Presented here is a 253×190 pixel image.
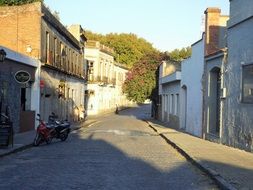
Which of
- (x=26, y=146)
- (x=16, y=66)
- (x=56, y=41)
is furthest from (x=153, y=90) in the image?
(x=26, y=146)

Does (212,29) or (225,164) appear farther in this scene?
(212,29)

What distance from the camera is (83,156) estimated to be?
51.7ft

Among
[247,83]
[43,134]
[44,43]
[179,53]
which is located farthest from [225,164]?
[179,53]

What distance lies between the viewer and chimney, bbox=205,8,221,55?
23547 mm

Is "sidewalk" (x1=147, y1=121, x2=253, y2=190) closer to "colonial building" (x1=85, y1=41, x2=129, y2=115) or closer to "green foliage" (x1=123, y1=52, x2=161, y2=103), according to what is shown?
"green foliage" (x1=123, y1=52, x2=161, y2=103)

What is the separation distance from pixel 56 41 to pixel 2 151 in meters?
21.0

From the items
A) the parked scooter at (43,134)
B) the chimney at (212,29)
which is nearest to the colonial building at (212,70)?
the chimney at (212,29)

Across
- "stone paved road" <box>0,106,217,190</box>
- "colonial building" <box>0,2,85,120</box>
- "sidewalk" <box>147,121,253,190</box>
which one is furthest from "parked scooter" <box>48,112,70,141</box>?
"colonial building" <box>0,2,85,120</box>

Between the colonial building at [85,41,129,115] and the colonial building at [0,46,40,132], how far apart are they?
36.8 metres

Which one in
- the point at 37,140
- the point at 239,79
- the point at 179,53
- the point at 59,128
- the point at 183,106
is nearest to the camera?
the point at 239,79

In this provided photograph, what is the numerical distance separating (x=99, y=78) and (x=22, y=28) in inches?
1491

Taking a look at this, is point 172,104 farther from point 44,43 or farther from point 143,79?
point 143,79

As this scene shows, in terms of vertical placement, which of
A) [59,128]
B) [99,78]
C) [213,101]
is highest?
[99,78]

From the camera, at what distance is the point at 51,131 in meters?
20.8
